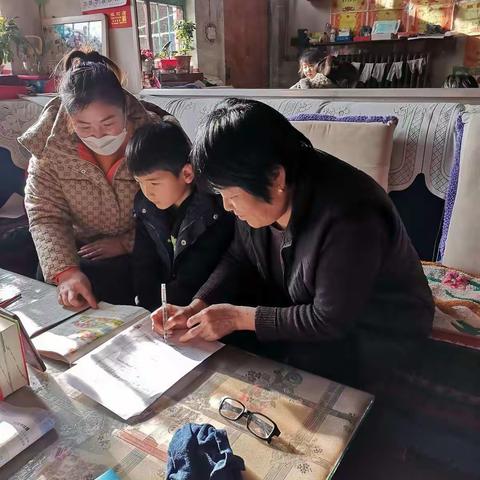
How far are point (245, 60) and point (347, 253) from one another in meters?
4.14

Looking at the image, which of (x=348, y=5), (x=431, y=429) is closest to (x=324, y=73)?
(x=348, y=5)

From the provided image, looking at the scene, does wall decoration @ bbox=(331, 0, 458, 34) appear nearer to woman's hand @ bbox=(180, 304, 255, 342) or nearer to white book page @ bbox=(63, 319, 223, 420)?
woman's hand @ bbox=(180, 304, 255, 342)

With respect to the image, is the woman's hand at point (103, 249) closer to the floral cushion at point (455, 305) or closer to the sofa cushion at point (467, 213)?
the floral cushion at point (455, 305)

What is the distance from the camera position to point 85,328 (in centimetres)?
100

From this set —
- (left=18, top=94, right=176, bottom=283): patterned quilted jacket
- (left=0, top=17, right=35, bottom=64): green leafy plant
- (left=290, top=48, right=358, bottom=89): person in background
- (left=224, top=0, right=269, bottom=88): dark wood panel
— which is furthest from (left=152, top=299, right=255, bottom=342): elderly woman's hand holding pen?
(left=224, top=0, right=269, bottom=88): dark wood panel

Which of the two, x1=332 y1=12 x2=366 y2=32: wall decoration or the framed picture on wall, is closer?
the framed picture on wall

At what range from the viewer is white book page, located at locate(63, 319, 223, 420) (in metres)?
0.78

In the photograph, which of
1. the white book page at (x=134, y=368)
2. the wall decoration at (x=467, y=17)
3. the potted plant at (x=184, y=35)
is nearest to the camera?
the white book page at (x=134, y=368)

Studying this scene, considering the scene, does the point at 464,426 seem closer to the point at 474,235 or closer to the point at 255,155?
the point at 474,235

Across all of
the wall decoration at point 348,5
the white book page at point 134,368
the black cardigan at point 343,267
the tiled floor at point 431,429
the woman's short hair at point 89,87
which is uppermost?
the wall decoration at point 348,5

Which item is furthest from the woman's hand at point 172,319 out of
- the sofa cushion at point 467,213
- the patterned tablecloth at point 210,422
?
the sofa cushion at point 467,213

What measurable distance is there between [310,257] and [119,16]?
2.95 metres

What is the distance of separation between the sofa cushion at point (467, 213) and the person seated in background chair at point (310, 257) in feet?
1.77

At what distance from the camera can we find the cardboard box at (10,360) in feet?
2.58
